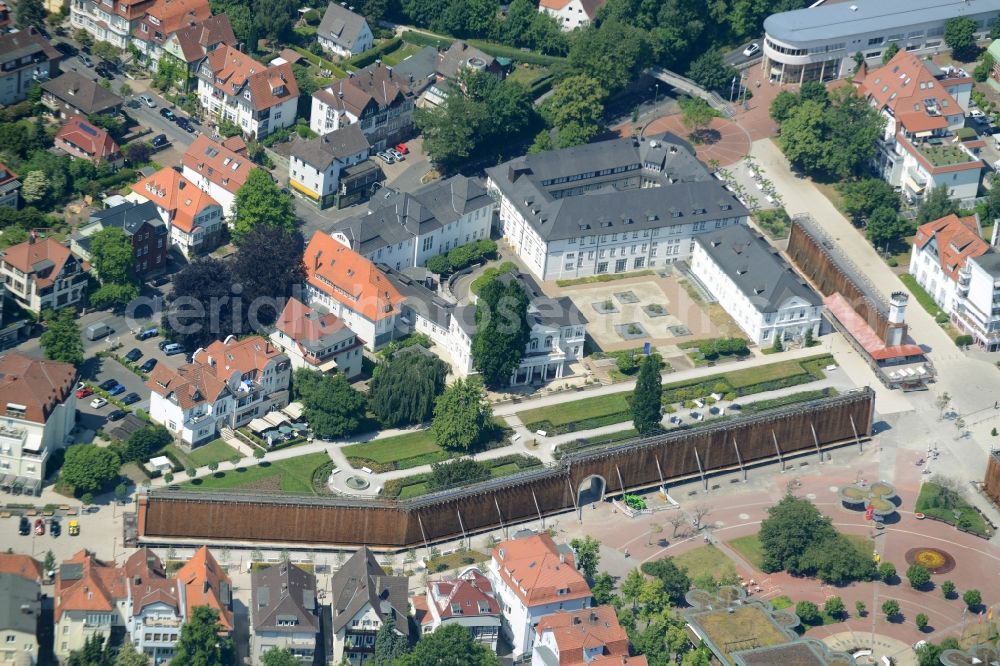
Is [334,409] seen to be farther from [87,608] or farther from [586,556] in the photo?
[87,608]

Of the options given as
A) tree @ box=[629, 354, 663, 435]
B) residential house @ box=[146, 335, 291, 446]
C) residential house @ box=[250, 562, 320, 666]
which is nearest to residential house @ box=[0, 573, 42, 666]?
residential house @ box=[250, 562, 320, 666]

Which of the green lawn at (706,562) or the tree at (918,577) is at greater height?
the tree at (918,577)

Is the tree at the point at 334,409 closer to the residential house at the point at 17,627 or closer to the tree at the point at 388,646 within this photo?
the tree at the point at 388,646

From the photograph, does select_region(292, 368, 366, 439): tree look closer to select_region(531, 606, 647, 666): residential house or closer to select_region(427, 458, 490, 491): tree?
select_region(427, 458, 490, 491): tree

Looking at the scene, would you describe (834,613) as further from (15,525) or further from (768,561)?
(15,525)

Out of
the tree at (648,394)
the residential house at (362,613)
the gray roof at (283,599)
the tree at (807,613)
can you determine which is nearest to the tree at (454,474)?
the residential house at (362,613)

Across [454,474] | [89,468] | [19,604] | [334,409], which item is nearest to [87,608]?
[19,604]
